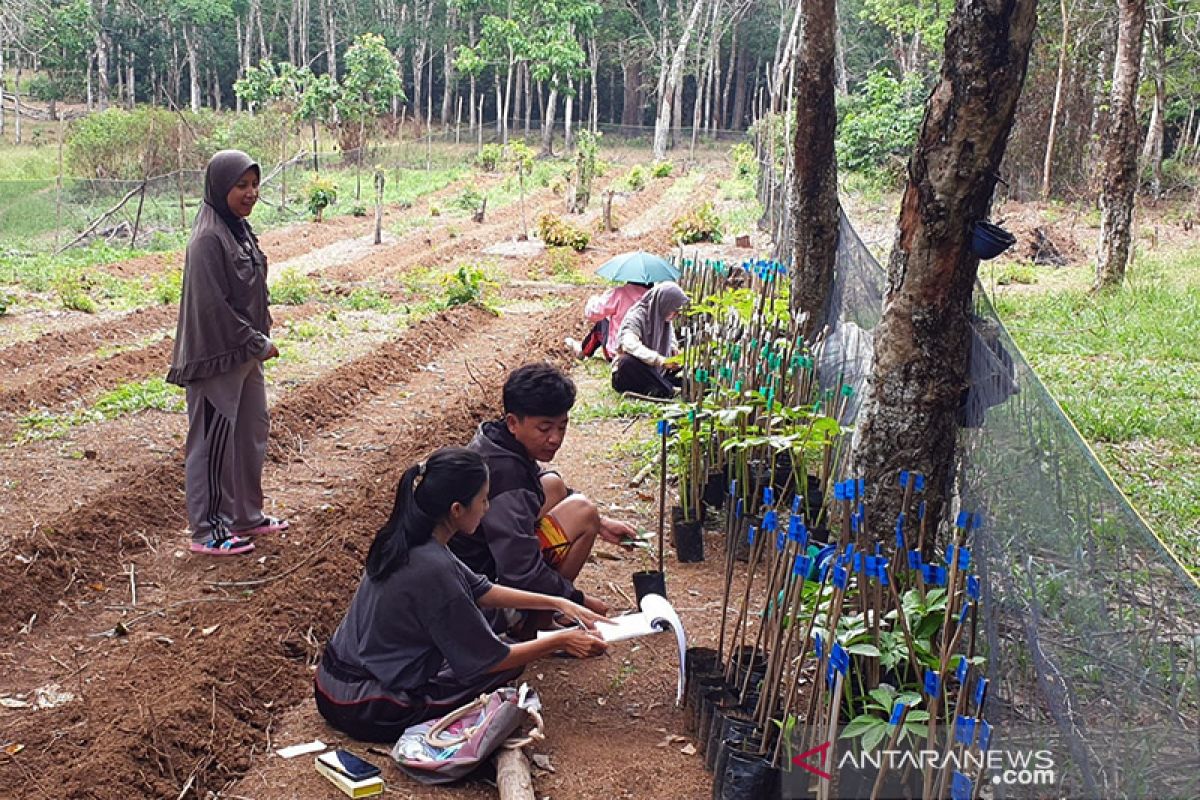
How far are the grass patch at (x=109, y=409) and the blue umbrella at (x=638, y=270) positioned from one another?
2.94 m

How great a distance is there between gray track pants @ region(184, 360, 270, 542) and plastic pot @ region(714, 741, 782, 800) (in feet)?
9.54

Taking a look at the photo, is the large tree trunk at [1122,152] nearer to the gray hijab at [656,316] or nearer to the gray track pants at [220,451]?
the gray hijab at [656,316]

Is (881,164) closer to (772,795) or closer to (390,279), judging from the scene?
(390,279)

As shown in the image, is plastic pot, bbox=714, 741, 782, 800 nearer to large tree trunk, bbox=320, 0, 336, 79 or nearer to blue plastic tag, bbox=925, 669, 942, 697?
blue plastic tag, bbox=925, 669, 942, 697

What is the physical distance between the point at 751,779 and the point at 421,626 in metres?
1.02

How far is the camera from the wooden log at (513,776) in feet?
9.72

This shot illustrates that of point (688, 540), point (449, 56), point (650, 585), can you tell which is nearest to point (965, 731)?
point (650, 585)

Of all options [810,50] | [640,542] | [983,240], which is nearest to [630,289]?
[810,50]

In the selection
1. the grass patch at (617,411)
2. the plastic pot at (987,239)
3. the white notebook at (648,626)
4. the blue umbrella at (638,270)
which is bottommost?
the grass patch at (617,411)

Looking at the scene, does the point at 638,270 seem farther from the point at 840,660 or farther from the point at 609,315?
the point at 840,660

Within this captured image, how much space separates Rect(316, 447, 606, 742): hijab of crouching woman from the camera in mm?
3168

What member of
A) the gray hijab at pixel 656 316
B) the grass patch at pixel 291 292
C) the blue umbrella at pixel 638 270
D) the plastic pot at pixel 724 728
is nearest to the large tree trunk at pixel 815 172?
the gray hijab at pixel 656 316

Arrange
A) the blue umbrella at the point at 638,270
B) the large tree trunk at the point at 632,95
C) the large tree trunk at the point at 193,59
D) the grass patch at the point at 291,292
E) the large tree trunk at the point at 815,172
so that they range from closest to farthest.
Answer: the large tree trunk at the point at 815,172 → the blue umbrella at the point at 638,270 → the grass patch at the point at 291,292 → the large tree trunk at the point at 193,59 → the large tree trunk at the point at 632,95

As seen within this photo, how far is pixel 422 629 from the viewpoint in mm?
3254
